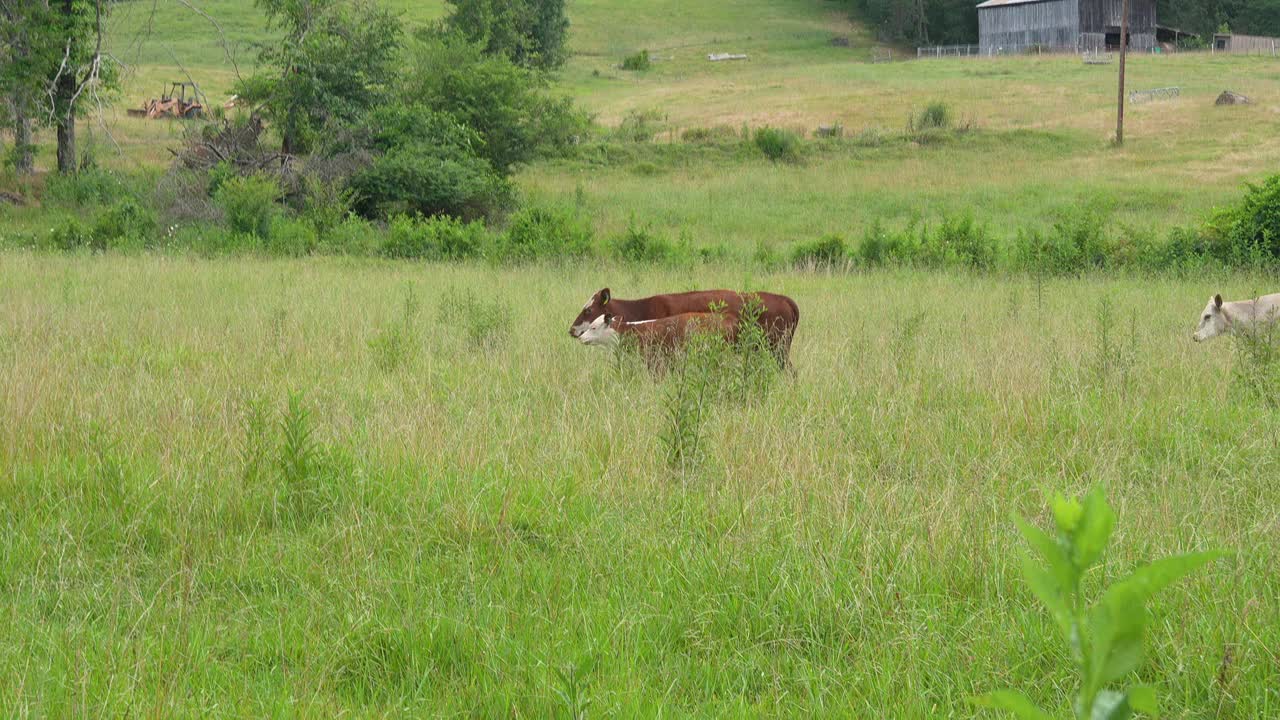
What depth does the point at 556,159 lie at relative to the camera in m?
39.7

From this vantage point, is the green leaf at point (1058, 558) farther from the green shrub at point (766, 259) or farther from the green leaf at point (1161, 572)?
the green shrub at point (766, 259)

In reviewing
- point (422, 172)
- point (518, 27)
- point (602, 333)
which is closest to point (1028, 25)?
point (518, 27)

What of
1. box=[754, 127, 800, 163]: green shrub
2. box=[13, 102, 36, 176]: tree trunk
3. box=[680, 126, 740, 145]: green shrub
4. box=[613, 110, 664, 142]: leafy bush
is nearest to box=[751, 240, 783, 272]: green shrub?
box=[13, 102, 36, 176]: tree trunk

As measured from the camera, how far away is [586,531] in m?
4.62

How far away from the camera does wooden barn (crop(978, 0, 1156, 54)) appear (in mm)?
76875

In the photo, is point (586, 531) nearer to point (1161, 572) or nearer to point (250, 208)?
point (1161, 572)

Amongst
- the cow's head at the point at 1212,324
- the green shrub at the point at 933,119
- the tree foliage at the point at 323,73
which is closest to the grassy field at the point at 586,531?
the cow's head at the point at 1212,324

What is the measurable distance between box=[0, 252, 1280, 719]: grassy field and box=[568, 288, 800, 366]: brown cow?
33 cm

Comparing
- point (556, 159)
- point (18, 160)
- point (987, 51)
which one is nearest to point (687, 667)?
point (18, 160)

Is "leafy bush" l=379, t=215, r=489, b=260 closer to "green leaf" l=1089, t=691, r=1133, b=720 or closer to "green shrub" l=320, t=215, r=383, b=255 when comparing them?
"green shrub" l=320, t=215, r=383, b=255

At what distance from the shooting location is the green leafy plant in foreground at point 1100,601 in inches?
37.6

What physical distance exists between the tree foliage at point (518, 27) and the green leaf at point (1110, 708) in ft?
136

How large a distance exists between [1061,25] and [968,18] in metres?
13.8

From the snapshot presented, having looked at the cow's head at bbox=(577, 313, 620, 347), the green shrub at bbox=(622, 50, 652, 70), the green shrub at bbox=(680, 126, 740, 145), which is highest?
the green shrub at bbox=(622, 50, 652, 70)
